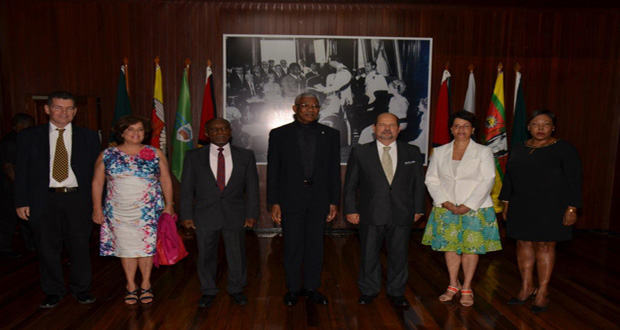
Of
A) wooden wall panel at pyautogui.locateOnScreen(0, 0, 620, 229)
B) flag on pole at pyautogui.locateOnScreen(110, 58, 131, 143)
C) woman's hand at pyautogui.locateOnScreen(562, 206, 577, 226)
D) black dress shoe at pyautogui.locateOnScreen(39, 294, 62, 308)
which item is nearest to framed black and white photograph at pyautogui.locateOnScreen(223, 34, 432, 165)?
wooden wall panel at pyautogui.locateOnScreen(0, 0, 620, 229)

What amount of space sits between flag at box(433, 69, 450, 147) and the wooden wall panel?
21 cm

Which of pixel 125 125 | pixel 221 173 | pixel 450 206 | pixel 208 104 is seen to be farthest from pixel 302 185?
pixel 208 104

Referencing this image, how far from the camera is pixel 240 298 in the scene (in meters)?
3.16

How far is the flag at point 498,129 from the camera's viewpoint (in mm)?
5410

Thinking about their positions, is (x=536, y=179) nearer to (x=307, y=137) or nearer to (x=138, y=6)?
(x=307, y=137)

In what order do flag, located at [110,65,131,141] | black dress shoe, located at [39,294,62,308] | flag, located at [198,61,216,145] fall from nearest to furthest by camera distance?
black dress shoe, located at [39,294,62,308] → flag, located at [110,65,131,141] → flag, located at [198,61,216,145]

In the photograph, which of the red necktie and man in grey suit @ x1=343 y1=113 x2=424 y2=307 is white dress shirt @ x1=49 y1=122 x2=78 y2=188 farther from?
man in grey suit @ x1=343 y1=113 x2=424 y2=307

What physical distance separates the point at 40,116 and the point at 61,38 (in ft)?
3.77

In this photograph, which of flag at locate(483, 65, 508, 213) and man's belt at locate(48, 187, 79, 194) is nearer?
man's belt at locate(48, 187, 79, 194)

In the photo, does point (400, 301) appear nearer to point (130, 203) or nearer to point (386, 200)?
point (386, 200)

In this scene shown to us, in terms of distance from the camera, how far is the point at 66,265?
4.14 metres

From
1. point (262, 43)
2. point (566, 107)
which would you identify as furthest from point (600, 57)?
point (262, 43)

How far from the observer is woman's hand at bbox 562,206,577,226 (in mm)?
2947

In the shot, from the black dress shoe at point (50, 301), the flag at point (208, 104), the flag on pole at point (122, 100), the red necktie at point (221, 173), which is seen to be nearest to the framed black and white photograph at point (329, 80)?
the flag at point (208, 104)
